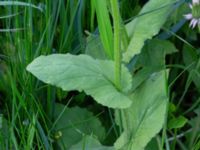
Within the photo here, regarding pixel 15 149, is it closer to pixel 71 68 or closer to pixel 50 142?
pixel 50 142

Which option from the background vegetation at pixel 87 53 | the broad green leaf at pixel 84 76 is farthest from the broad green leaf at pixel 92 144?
the broad green leaf at pixel 84 76

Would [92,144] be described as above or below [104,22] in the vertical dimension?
below

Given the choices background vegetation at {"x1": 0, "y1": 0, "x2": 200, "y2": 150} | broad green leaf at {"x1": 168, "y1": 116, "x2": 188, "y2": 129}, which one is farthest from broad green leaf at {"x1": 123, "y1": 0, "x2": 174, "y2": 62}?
broad green leaf at {"x1": 168, "y1": 116, "x2": 188, "y2": 129}

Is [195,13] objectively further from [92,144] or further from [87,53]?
[92,144]

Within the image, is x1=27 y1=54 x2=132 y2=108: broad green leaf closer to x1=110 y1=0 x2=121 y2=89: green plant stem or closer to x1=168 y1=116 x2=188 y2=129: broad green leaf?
x1=110 y1=0 x2=121 y2=89: green plant stem

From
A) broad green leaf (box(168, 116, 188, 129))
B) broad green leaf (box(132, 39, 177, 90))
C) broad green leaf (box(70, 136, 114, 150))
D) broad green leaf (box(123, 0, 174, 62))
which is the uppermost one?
broad green leaf (box(123, 0, 174, 62))

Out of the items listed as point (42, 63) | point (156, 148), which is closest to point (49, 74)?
point (42, 63)

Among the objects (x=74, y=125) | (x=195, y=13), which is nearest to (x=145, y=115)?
(x=74, y=125)
